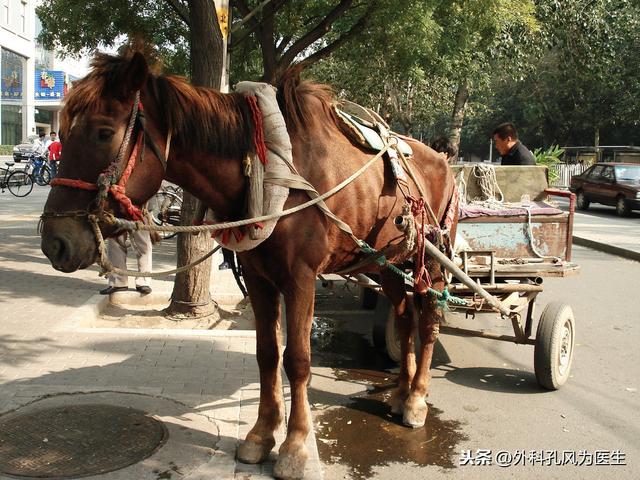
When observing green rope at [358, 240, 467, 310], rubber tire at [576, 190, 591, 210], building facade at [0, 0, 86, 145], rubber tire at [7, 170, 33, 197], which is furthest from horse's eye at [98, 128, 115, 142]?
building facade at [0, 0, 86, 145]

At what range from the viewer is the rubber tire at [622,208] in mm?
20672

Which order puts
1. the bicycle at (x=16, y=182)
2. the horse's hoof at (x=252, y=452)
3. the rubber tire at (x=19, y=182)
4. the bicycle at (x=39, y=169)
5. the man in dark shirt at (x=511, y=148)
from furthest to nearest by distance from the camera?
the bicycle at (x=39, y=169) < the rubber tire at (x=19, y=182) < the bicycle at (x=16, y=182) < the man in dark shirt at (x=511, y=148) < the horse's hoof at (x=252, y=452)

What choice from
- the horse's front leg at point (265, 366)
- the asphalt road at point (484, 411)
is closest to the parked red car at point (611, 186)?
the asphalt road at point (484, 411)

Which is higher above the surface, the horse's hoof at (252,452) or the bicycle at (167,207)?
the bicycle at (167,207)

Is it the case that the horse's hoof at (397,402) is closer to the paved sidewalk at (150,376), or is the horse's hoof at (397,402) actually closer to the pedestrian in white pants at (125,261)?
the paved sidewalk at (150,376)

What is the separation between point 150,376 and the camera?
4.94m

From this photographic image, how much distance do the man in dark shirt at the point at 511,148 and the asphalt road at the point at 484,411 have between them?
1.95 metres

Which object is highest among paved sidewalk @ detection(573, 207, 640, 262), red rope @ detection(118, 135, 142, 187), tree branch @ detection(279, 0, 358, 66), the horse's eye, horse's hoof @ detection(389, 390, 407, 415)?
tree branch @ detection(279, 0, 358, 66)

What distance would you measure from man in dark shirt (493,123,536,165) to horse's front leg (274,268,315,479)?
180 inches

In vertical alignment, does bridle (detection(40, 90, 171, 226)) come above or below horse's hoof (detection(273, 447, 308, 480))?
above

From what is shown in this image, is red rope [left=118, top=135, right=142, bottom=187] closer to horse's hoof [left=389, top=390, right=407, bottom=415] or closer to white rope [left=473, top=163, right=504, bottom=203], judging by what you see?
horse's hoof [left=389, top=390, right=407, bottom=415]

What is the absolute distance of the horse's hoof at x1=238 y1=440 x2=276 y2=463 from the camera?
→ 3652 mm

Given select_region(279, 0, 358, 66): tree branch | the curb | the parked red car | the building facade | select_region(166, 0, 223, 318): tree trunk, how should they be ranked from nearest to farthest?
select_region(166, 0, 223, 318): tree trunk < select_region(279, 0, 358, 66): tree branch < the curb < the parked red car < the building facade

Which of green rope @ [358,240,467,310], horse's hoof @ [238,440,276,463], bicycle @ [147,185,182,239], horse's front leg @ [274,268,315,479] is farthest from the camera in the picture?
bicycle @ [147,185,182,239]
